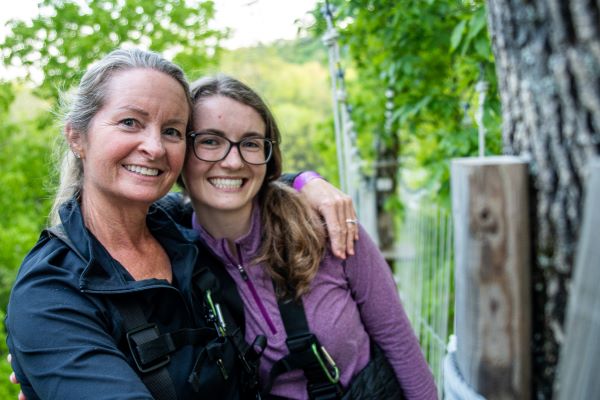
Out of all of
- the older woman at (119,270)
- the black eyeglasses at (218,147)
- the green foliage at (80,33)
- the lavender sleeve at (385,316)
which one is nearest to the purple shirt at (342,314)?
the lavender sleeve at (385,316)

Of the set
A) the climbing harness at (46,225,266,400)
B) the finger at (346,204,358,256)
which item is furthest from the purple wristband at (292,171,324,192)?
the climbing harness at (46,225,266,400)

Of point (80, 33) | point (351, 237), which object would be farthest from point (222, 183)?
point (80, 33)

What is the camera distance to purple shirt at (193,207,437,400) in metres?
1.75

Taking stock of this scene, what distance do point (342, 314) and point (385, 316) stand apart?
0.56ft

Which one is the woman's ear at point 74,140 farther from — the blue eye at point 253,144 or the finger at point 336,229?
the finger at point 336,229

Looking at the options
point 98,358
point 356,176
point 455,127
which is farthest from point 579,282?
point 356,176

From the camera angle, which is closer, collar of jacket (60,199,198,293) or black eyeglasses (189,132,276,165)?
collar of jacket (60,199,198,293)

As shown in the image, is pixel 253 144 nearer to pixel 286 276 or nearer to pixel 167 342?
pixel 286 276

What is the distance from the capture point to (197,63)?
600 cm

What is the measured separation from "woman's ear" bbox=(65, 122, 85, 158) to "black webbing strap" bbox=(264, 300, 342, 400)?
2.82 ft

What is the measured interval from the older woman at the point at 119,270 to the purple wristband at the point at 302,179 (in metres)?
0.32

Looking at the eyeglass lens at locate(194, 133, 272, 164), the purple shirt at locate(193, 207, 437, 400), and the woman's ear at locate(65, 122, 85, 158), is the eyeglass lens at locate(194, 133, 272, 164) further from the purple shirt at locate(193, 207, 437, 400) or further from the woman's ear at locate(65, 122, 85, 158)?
the woman's ear at locate(65, 122, 85, 158)

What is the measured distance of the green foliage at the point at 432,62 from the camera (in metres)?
2.46

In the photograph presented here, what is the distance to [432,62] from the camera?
11.0 ft
